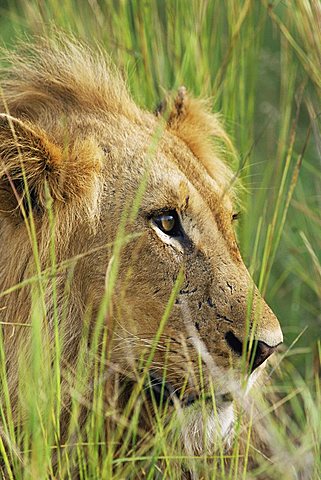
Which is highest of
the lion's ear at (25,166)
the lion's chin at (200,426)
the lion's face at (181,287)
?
the lion's ear at (25,166)

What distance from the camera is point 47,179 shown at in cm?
266

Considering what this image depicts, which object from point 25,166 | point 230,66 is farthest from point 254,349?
point 230,66

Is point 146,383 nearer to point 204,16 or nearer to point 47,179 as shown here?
point 47,179

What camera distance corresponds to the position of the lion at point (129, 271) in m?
2.58

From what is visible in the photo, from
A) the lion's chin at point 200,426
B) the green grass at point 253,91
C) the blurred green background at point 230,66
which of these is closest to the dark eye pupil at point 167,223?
the green grass at point 253,91

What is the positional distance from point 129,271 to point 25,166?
1.25 ft

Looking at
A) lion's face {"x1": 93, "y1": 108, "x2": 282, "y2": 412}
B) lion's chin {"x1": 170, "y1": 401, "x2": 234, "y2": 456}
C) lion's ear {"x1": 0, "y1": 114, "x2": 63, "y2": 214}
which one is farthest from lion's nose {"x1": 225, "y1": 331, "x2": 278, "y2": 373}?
lion's ear {"x1": 0, "y1": 114, "x2": 63, "y2": 214}

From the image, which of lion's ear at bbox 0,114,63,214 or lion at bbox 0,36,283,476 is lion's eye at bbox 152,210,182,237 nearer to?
lion at bbox 0,36,283,476

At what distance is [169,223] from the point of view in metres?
2.76

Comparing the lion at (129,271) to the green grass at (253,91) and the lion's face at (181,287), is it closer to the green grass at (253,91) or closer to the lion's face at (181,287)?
the lion's face at (181,287)

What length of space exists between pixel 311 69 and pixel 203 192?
35.4 inches

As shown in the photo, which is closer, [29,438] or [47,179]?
[29,438]

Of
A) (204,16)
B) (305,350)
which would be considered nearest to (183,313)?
(305,350)

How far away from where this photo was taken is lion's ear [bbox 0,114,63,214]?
2.58m
